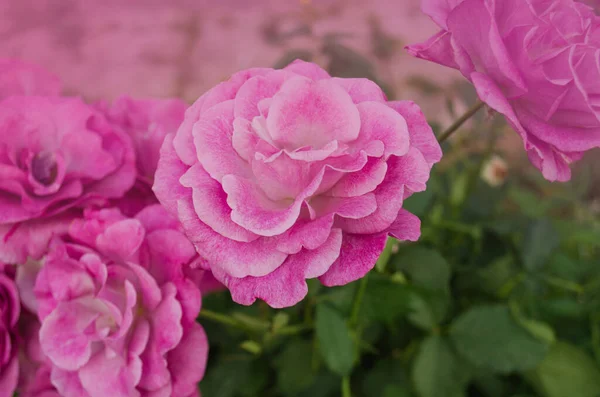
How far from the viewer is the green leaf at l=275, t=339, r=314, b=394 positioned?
52 cm

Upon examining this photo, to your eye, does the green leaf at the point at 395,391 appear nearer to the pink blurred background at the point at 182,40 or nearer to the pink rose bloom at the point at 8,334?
the pink rose bloom at the point at 8,334

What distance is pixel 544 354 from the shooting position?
51 centimetres

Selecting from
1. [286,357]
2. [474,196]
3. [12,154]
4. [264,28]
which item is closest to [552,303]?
[474,196]

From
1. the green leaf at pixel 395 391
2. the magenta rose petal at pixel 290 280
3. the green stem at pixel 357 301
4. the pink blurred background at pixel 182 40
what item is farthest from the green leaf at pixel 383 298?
Answer: the pink blurred background at pixel 182 40

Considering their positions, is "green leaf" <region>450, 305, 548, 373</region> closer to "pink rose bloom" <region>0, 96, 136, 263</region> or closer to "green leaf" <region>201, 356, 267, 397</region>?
"green leaf" <region>201, 356, 267, 397</region>

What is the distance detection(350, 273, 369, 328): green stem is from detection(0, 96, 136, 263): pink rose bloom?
0.20 metres

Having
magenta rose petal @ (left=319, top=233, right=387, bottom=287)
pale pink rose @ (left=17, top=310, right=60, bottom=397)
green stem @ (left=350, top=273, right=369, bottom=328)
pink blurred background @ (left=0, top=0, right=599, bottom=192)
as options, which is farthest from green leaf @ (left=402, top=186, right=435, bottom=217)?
pink blurred background @ (left=0, top=0, right=599, bottom=192)

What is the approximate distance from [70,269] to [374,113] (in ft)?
0.69

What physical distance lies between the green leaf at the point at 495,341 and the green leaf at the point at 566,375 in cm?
7

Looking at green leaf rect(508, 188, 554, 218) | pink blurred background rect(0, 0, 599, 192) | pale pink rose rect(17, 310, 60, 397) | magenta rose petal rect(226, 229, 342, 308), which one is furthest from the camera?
pink blurred background rect(0, 0, 599, 192)

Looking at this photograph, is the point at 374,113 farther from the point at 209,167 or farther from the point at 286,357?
the point at 286,357

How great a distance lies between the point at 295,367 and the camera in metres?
0.52

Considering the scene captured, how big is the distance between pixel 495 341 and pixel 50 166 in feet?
1.38

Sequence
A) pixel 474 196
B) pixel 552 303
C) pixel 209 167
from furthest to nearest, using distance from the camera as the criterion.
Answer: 1. pixel 474 196
2. pixel 552 303
3. pixel 209 167
